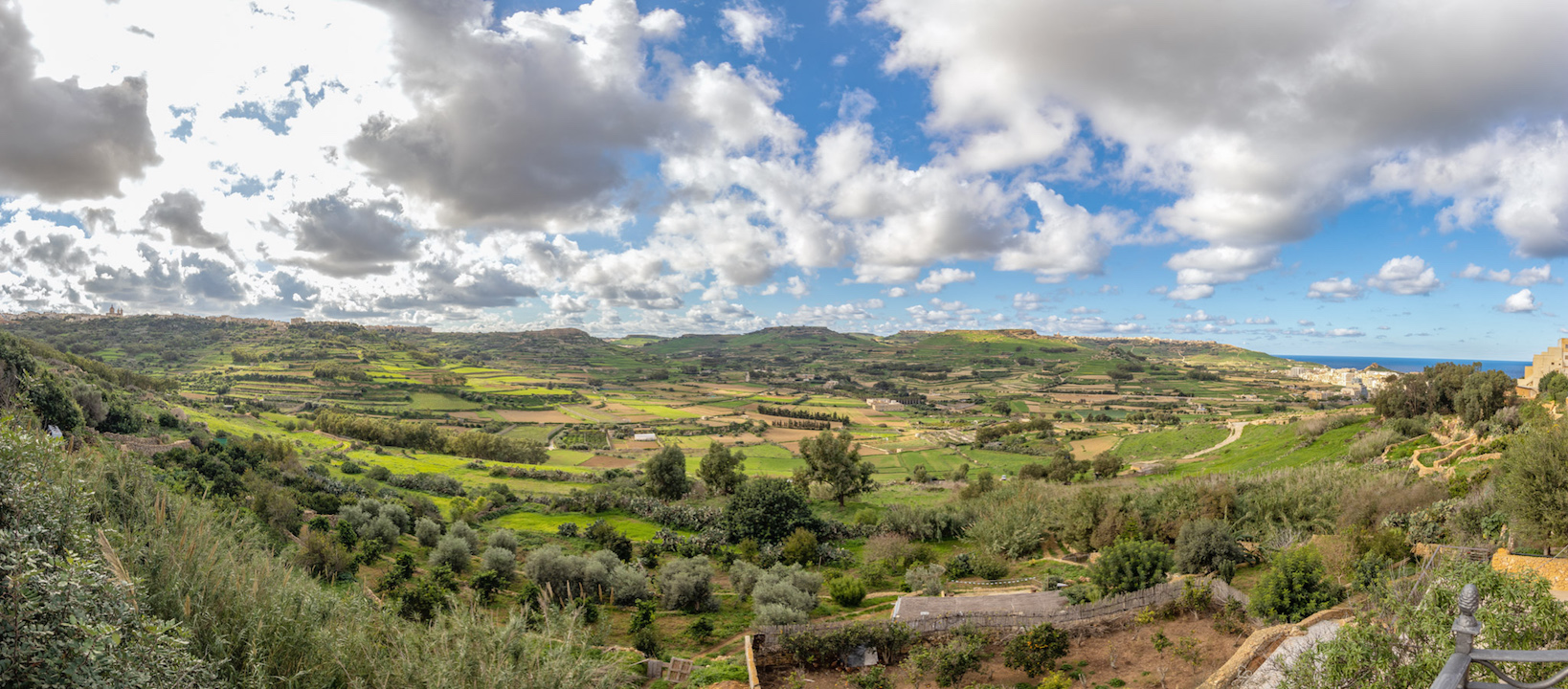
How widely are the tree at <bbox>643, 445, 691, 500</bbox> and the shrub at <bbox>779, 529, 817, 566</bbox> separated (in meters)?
17.1

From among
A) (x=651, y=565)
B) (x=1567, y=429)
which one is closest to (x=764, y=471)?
(x=651, y=565)

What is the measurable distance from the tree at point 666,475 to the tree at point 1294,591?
35921 mm

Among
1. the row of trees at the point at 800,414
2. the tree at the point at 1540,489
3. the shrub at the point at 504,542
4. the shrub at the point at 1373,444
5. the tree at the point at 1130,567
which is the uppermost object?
the tree at the point at 1540,489

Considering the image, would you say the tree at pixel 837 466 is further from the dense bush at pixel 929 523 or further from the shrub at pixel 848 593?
the shrub at pixel 848 593

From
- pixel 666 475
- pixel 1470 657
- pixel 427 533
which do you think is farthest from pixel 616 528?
pixel 1470 657

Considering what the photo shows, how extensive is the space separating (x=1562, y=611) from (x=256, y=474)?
4171 centimetres

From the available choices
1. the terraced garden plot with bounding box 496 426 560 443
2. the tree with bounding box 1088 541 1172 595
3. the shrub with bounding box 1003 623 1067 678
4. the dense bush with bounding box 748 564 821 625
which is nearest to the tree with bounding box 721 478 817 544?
the dense bush with bounding box 748 564 821 625

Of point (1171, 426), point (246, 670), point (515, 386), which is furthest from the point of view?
point (515, 386)

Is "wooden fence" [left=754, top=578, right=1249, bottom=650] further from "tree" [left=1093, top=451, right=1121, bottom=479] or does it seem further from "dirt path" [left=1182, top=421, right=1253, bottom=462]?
"dirt path" [left=1182, top=421, right=1253, bottom=462]

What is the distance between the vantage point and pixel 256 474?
97.4ft

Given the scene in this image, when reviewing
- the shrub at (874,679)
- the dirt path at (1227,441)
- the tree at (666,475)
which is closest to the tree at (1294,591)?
the shrub at (874,679)

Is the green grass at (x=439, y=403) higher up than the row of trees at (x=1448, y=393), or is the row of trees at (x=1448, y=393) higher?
the row of trees at (x=1448, y=393)

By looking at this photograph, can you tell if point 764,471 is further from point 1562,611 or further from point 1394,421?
point 1562,611

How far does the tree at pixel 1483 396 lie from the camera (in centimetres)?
3450
